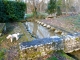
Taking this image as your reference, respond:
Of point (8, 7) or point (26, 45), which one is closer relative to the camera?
point (26, 45)

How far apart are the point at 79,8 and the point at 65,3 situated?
522 centimetres

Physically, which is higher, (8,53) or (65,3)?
(65,3)

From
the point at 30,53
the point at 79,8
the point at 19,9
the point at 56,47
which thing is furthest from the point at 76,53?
the point at 79,8

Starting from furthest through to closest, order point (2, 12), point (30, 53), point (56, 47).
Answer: point (2, 12) → point (56, 47) → point (30, 53)

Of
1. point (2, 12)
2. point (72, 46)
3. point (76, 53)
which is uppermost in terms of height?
point (2, 12)

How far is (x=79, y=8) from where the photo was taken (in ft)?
81.6

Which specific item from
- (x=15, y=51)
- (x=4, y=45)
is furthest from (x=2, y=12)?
(x=15, y=51)

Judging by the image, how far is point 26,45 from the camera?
4.35 metres

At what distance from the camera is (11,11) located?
44.2 feet

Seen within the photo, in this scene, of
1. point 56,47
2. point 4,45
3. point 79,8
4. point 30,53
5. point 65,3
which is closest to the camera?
point 30,53

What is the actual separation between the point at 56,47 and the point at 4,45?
2.64 m

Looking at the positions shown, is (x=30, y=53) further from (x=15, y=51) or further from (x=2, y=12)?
(x=2, y=12)

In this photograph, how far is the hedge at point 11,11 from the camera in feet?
42.8

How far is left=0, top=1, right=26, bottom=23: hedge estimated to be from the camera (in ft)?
42.8
